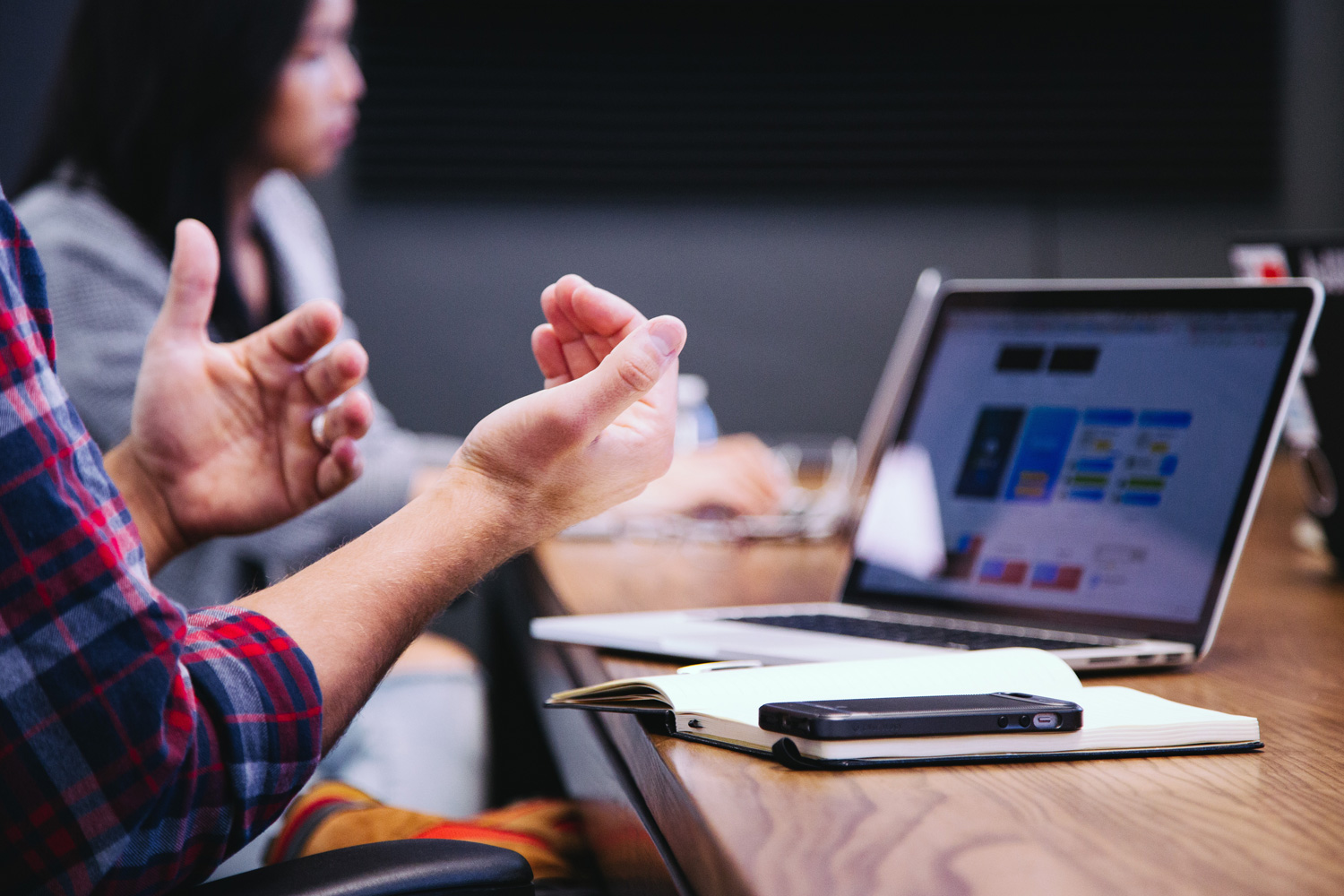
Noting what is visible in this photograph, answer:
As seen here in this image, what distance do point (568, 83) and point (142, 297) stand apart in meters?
1.73

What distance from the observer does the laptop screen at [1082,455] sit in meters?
0.89

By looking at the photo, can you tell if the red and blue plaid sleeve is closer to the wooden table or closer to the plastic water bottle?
the wooden table

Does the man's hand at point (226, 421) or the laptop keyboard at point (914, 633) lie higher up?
the man's hand at point (226, 421)

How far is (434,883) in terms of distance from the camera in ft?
1.95

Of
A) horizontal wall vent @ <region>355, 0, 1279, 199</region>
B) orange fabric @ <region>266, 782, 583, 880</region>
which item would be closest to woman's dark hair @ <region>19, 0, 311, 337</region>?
orange fabric @ <region>266, 782, 583, 880</region>

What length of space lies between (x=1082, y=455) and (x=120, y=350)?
126 centimetres

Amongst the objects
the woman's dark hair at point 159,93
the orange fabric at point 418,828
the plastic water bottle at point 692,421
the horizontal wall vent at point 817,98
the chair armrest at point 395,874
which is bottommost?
the orange fabric at point 418,828

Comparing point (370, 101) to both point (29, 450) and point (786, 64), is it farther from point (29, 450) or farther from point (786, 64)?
point (29, 450)

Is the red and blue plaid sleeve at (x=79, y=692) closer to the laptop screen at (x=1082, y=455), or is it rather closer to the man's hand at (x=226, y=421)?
the man's hand at (x=226, y=421)

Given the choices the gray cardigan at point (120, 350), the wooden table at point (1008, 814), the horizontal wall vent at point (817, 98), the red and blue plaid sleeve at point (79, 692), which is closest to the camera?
the wooden table at point (1008, 814)

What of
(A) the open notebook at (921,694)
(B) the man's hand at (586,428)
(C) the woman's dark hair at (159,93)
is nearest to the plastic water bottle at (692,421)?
(C) the woman's dark hair at (159,93)

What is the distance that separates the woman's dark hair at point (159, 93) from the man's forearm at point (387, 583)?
1183mm

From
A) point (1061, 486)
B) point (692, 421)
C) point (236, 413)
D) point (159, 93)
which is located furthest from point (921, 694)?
point (692, 421)

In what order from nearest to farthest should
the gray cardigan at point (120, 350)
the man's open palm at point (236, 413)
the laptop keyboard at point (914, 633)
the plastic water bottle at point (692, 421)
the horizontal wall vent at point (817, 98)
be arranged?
the laptop keyboard at point (914, 633) → the man's open palm at point (236, 413) → the gray cardigan at point (120, 350) → the plastic water bottle at point (692, 421) → the horizontal wall vent at point (817, 98)
